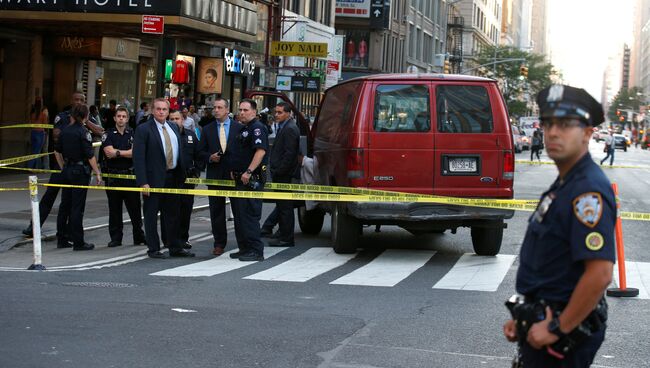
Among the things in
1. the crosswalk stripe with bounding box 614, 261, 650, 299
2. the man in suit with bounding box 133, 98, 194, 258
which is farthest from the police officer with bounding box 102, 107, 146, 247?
the crosswalk stripe with bounding box 614, 261, 650, 299

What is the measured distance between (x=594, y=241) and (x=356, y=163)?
8866mm

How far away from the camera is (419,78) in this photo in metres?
13.0

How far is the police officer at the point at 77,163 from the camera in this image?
13539 mm

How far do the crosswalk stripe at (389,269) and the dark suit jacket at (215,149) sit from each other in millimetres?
2047

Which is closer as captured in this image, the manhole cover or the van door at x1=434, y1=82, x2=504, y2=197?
the manhole cover

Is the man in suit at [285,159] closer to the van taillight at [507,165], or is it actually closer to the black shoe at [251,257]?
the black shoe at [251,257]

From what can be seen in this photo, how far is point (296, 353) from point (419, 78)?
6.16 meters

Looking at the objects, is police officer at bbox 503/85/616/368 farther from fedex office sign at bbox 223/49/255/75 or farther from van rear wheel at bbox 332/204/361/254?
fedex office sign at bbox 223/49/255/75

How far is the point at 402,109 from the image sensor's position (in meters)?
13.0

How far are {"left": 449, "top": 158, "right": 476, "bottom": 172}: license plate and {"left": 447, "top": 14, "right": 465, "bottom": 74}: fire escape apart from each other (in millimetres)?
79975

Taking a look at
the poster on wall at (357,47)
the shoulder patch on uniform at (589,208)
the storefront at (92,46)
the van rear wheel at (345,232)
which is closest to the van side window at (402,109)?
the van rear wheel at (345,232)

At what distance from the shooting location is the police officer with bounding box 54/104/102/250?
13539 millimetres

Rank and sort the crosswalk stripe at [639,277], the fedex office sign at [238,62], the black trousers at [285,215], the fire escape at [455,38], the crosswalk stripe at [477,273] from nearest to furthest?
the crosswalk stripe at [477,273]
the crosswalk stripe at [639,277]
the black trousers at [285,215]
the fedex office sign at [238,62]
the fire escape at [455,38]

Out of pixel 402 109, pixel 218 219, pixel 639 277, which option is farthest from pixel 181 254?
pixel 639 277
